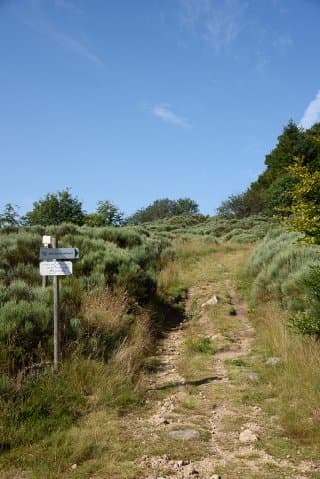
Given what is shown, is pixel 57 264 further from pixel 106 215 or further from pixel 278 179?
pixel 278 179

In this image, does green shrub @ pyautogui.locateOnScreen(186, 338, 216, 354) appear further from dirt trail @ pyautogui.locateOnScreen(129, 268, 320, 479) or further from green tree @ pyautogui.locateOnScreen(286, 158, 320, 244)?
green tree @ pyautogui.locateOnScreen(286, 158, 320, 244)

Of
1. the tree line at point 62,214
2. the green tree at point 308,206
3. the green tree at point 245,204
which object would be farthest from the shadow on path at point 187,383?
the green tree at point 245,204

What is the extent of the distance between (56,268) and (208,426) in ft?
9.77

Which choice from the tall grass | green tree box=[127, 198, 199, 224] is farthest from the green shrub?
green tree box=[127, 198, 199, 224]

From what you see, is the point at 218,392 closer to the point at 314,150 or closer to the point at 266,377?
the point at 266,377

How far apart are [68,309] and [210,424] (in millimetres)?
3382

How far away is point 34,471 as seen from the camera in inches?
147

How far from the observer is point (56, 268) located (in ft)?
18.7

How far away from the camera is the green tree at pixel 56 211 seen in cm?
2264

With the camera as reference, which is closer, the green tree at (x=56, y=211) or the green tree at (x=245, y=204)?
the green tree at (x=56, y=211)

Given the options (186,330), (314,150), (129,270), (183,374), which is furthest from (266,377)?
(314,150)

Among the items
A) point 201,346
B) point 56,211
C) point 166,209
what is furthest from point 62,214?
point 166,209

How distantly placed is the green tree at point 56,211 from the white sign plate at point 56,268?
1705 centimetres

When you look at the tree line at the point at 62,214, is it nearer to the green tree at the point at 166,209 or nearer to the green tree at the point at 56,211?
the green tree at the point at 56,211
